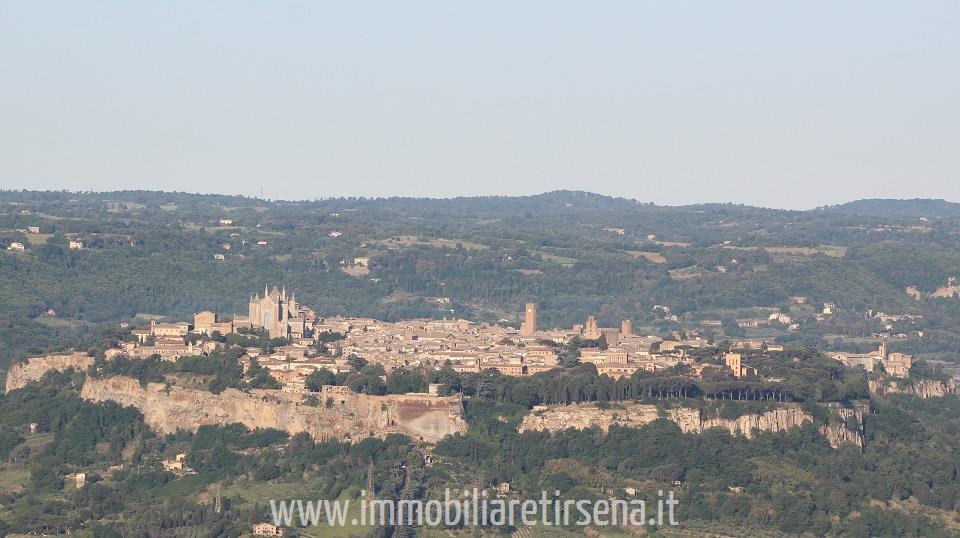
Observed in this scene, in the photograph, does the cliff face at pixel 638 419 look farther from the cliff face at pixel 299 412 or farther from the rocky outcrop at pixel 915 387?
the rocky outcrop at pixel 915 387

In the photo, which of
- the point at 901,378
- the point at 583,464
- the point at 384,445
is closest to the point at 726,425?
the point at 583,464

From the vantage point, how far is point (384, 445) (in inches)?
2965

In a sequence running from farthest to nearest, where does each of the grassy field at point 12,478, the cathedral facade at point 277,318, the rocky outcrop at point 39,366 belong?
the cathedral facade at point 277,318
the rocky outcrop at point 39,366
the grassy field at point 12,478

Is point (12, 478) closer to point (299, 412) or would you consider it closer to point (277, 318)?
point (299, 412)

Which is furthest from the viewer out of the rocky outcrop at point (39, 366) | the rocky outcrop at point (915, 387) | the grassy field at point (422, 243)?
the grassy field at point (422, 243)

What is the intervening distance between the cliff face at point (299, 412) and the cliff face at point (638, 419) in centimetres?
282

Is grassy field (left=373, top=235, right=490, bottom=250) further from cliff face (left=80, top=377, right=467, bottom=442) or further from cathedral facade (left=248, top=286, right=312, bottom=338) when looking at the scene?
cliff face (left=80, top=377, right=467, bottom=442)

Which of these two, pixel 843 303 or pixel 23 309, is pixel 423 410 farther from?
pixel 843 303

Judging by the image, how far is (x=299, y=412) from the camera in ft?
254

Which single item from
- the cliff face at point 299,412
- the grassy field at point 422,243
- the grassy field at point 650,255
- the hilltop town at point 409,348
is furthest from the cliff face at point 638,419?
the grassy field at point 650,255

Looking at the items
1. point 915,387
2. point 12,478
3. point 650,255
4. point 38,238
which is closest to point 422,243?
point 650,255

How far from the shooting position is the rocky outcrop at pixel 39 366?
8744 centimetres

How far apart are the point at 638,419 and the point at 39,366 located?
23545mm

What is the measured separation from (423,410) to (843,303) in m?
78.3
